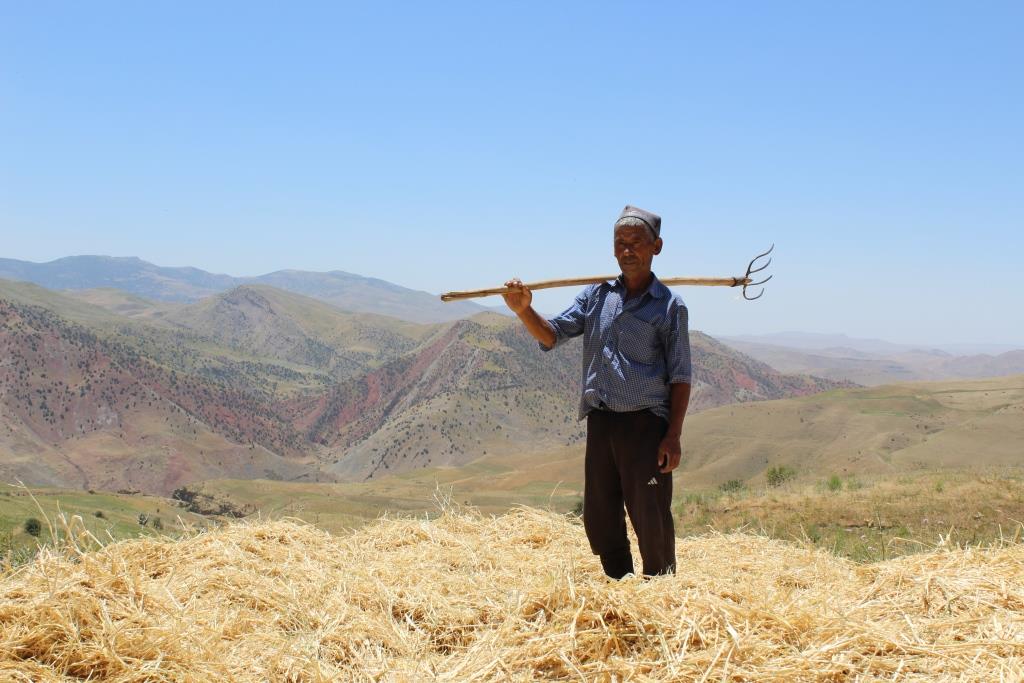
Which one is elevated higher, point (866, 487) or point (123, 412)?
point (866, 487)

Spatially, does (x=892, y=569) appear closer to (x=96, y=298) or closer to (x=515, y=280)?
(x=515, y=280)

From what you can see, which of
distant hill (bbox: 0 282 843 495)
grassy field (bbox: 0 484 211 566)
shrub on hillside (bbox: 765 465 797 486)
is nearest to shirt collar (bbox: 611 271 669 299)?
grassy field (bbox: 0 484 211 566)

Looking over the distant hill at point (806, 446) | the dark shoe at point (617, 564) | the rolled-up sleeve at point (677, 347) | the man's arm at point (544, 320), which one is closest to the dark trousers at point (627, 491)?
the dark shoe at point (617, 564)

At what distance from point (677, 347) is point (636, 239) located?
1.92 ft

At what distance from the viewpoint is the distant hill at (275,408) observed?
52594mm

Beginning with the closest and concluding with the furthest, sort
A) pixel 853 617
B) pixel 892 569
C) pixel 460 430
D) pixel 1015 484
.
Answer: pixel 853 617 < pixel 892 569 < pixel 1015 484 < pixel 460 430

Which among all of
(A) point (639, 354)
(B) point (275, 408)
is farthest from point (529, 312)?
(B) point (275, 408)

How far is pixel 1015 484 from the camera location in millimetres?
8859

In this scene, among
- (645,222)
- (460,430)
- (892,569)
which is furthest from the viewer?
(460,430)

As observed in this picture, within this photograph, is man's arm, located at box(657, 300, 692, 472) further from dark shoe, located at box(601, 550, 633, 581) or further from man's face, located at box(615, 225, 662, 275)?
dark shoe, located at box(601, 550, 633, 581)

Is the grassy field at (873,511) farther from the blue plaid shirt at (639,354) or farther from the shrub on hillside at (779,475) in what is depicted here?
the shrub on hillside at (779,475)

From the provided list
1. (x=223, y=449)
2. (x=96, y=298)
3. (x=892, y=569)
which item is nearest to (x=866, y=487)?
(x=892, y=569)

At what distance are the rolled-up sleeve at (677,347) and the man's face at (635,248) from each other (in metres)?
0.26

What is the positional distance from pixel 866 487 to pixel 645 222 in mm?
7119
